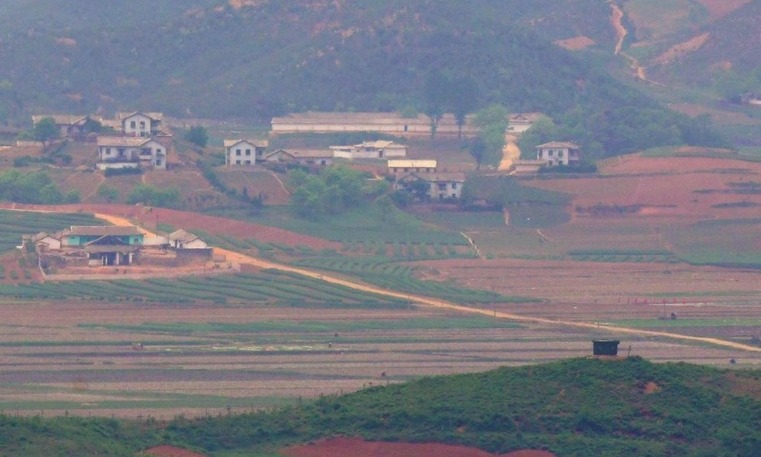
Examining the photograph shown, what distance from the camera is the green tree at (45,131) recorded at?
332 feet

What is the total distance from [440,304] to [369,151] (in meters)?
32.9

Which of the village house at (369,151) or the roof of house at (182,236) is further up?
the village house at (369,151)

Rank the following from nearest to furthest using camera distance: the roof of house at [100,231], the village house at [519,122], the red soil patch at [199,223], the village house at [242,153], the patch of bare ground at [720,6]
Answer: the roof of house at [100,231], the red soil patch at [199,223], the village house at [242,153], the village house at [519,122], the patch of bare ground at [720,6]

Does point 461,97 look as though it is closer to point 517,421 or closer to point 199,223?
point 199,223

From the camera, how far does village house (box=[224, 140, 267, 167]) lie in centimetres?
10200

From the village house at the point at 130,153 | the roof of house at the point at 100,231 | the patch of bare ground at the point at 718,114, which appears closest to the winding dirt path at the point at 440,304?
the roof of house at the point at 100,231

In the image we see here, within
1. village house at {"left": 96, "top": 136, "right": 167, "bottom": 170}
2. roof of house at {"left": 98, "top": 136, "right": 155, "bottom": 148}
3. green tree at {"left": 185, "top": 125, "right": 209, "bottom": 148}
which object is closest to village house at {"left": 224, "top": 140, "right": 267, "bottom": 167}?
green tree at {"left": 185, "top": 125, "right": 209, "bottom": 148}

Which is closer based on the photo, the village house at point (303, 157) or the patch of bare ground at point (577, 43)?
the village house at point (303, 157)

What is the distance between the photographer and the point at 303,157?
10506 centimetres

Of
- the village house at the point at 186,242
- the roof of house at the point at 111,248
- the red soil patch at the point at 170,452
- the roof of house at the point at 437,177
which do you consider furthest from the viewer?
the roof of house at the point at 437,177

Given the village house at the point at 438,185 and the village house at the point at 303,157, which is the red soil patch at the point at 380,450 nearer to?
the village house at the point at 438,185

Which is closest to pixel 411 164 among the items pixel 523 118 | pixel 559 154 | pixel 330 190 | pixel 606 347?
pixel 559 154

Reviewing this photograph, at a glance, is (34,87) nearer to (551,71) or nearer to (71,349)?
(551,71)

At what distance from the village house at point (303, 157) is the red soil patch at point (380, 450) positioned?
56479 mm
